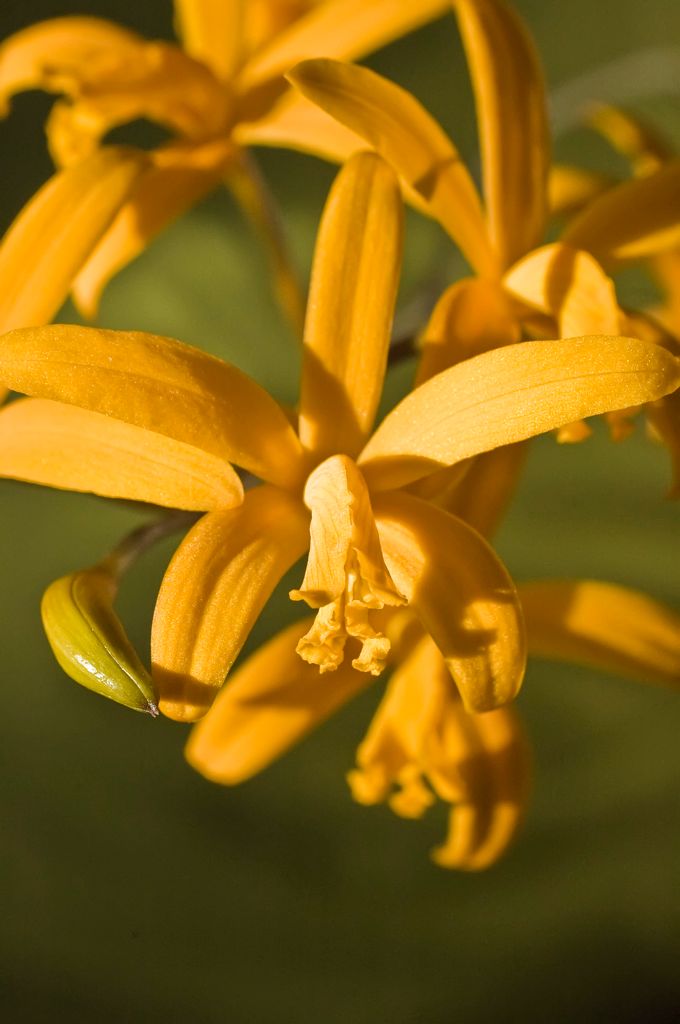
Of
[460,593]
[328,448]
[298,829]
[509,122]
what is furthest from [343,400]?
[298,829]

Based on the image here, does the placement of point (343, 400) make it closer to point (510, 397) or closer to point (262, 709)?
point (510, 397)

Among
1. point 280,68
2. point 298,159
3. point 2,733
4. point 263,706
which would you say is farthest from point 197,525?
point 298,159

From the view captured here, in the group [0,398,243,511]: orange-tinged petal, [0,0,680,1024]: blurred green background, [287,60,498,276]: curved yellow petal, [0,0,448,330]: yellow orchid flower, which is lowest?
[0,0,680,1024]: blurred green background

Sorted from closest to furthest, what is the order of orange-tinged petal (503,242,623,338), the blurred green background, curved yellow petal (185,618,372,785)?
orange-tinged petal (503,242,623,338), curved yellow petal (185,618,372,785), the blurred green background

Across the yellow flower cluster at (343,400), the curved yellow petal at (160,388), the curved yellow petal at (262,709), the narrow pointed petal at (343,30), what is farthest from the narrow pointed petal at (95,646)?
the narrow pointed petal at (343,30)

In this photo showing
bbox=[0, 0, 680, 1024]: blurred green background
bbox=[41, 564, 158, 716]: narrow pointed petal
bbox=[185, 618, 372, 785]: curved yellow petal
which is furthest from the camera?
bbox=[0, 0, 680, 1024]: blurred green background

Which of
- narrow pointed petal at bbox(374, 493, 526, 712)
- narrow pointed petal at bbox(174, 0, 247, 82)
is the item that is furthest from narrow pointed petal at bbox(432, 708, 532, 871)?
narrow pointed petal at bbox(174, 0, 247, 82)

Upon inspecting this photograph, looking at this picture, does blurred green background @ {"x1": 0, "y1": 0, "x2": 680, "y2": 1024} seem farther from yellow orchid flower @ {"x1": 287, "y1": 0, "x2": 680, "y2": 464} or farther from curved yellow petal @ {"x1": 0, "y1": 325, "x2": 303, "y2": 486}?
curved yellow petal @ {"x1": 0, "y1": 325, "x2": 303, "y2": 486}
